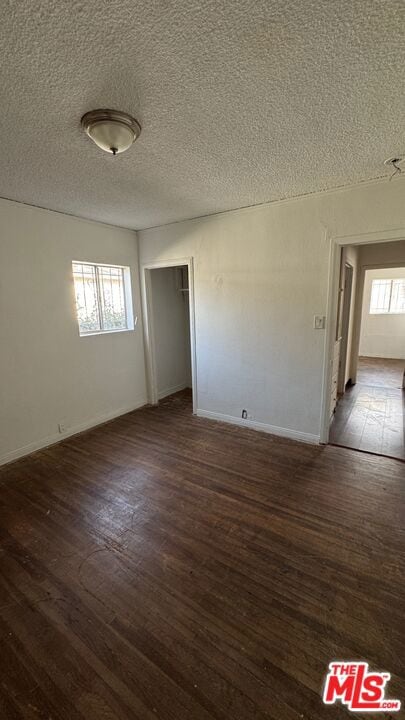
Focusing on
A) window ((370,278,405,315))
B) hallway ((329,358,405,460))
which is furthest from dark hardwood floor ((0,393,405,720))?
window ((370,278,405,315))

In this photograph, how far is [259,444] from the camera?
330 cm

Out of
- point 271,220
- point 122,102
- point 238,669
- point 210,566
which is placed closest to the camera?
point 238,669

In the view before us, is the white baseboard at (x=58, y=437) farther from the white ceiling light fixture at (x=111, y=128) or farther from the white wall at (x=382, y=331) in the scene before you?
the white wall at (x=382, y=331)

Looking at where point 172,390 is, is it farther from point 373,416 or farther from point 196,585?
point 196,585

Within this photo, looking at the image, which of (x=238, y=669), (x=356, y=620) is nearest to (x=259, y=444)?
(x=356, y=620)

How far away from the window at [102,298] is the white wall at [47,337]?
159mm

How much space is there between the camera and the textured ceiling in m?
1.08

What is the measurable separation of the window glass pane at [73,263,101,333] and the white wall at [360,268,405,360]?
6.98 metres

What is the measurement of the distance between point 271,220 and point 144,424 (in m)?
2.97

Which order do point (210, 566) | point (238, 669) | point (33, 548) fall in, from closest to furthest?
point (238, 669) < point (210, 566) < point (33, 548)

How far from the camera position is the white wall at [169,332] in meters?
4.80

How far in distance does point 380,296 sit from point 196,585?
8191mm

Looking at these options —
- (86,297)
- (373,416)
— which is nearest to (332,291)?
(373,416)

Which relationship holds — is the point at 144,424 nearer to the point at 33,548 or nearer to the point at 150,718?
the point at 33,548
